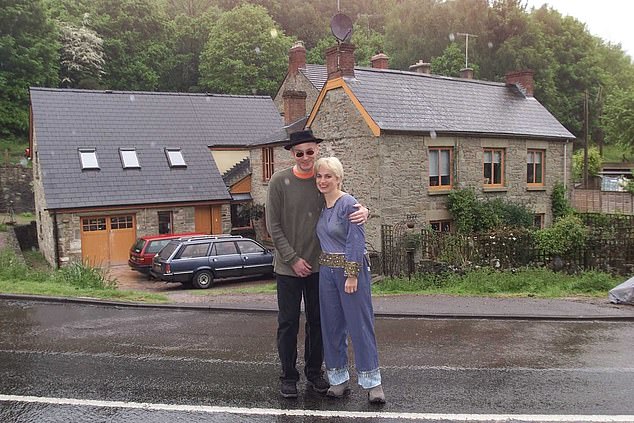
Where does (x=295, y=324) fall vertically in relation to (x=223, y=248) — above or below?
above

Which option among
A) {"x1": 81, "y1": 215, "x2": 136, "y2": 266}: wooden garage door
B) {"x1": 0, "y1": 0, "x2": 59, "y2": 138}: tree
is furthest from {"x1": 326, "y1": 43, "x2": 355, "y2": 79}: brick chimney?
{"x1": 0, "y1": 0, "x2": 59, "y2": 138}: tree

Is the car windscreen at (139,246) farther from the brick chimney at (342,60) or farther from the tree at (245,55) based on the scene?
the tree at (245,55)

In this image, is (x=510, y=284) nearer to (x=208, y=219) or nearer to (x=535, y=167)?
(x=535, y=167)

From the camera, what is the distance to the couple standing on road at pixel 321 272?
15.0 ft

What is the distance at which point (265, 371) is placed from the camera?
17.3 ft

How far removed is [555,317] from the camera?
25.1ft

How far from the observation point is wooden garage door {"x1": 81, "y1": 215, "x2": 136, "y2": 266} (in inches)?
860

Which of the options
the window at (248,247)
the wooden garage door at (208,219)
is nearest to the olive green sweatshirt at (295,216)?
the window at (248,247)

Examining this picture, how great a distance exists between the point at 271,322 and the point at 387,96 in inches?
499

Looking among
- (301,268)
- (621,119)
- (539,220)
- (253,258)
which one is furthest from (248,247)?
(621,119)

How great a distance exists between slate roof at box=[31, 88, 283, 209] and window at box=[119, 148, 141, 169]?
192 millimetres

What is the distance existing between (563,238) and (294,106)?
48.4ft

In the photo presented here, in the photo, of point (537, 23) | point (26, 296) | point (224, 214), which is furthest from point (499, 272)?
point (537, 23)

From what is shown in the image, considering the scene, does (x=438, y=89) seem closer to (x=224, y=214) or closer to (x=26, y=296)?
(x=224, y=214)
